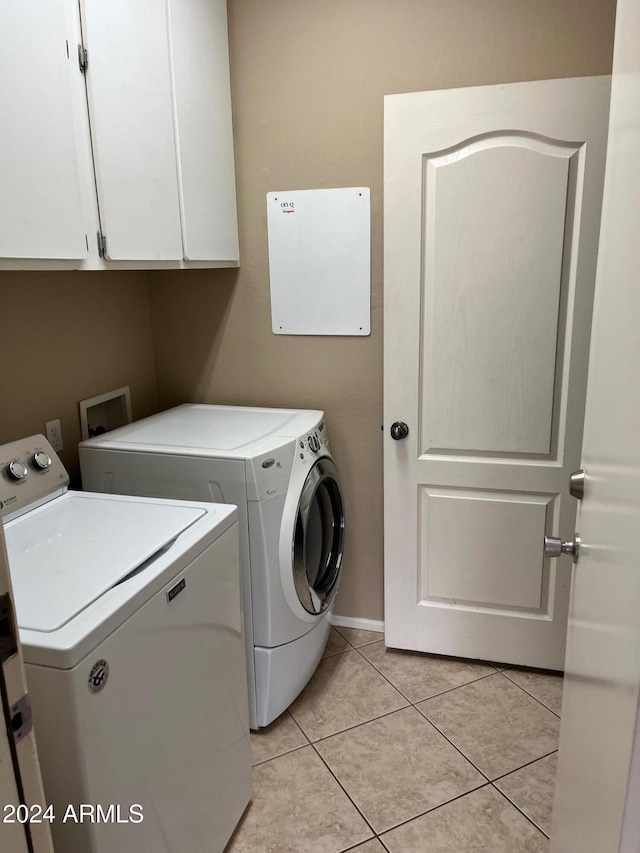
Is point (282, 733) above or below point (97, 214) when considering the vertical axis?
below

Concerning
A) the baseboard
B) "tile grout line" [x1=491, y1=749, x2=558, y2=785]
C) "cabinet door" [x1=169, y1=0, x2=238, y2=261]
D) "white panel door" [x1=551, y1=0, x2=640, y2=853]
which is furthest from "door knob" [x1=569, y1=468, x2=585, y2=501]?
the baseboard

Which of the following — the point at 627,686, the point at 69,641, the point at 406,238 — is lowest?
the point at 69,641

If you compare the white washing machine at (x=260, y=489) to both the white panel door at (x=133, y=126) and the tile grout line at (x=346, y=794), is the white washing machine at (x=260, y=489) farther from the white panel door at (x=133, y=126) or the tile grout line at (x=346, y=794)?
the white panel door at (x=133, y=126)

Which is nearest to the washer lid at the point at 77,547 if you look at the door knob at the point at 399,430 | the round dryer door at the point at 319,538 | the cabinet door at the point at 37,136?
the round dryer door at the point at 319,538

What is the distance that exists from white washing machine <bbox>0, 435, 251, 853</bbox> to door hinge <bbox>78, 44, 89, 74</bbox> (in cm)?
93

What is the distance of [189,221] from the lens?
6.48 ft

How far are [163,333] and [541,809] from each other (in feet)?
6.74

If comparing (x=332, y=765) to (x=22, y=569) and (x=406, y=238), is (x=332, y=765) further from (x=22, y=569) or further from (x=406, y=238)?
(x=406, y=238)

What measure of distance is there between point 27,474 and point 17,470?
31 mm

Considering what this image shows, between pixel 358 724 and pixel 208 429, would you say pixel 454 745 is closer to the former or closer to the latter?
pixel 358 724

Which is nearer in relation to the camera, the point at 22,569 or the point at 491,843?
the point at 22,569

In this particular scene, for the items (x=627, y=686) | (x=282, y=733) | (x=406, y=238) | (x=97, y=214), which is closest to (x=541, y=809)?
(x=282, y=733)

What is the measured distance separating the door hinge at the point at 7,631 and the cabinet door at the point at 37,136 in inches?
32.6

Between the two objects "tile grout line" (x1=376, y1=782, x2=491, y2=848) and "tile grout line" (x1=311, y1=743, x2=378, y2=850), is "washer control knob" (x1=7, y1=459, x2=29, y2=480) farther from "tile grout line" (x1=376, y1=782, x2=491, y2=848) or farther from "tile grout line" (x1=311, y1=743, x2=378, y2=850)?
"tile grout line" (x1=376, y1=782, x2=491, y2=848)
